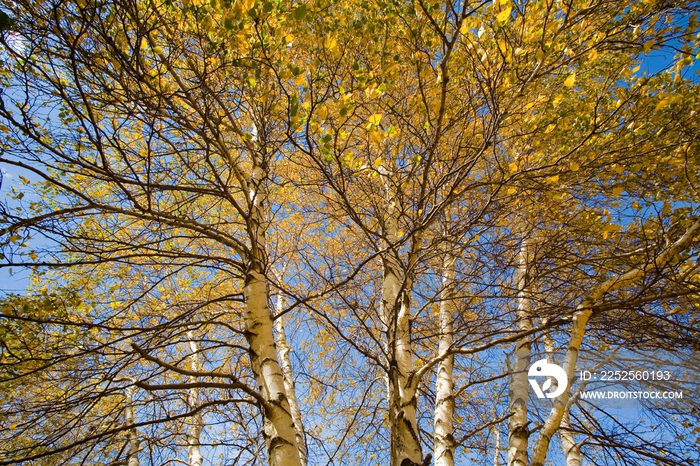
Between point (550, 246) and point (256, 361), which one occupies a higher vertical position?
point (550, 246)

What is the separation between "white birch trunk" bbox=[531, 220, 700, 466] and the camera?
2.23 metres

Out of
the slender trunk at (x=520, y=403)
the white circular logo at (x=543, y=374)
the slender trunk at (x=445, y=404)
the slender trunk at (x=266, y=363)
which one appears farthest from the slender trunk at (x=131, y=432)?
the white circular logo at (x=543, y=374)

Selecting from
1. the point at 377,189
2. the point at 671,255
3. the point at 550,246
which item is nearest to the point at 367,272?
the point at 377,189

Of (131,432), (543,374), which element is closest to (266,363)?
(543,374)

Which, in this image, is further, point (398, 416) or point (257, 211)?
point (257, 211)

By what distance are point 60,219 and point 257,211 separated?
4.89ft

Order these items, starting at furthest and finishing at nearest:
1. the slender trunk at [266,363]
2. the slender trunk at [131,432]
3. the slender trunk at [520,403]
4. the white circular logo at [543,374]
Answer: the slender trunk at [131,432], the white circular logo at [543,374], the slender trunk at [520,403], the slender trunk at [266,363]

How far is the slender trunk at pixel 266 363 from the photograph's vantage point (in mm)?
2172

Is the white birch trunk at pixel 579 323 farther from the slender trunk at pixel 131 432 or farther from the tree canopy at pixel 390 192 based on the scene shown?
the slender trunk at pixel 131 432

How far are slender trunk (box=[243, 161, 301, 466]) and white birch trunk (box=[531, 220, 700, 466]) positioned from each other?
1465 millimetres

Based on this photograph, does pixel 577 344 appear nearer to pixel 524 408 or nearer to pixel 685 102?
pixel 524 408

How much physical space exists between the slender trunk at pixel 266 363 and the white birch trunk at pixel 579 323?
1.47 meters

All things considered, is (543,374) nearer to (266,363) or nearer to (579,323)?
(579,323)

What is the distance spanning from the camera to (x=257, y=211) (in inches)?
127
